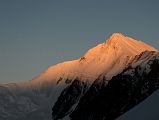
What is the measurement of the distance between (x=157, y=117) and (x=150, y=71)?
88953 mm

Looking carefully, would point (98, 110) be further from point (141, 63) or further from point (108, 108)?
point (141, 63)

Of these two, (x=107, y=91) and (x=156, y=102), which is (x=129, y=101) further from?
(x=156, y=102)

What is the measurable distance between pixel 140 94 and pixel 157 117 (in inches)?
3212

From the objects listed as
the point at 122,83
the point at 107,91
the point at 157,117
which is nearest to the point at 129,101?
the point at 122,83

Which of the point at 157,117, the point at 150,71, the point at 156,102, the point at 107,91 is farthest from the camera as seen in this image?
the point at 107,91

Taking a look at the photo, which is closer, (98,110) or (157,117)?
(157,117)

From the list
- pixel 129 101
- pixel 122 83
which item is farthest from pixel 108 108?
pixel 129 101

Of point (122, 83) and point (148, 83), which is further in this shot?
point (122, 83)

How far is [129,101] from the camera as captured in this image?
164750 millimetres

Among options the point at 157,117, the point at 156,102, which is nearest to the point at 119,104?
the point at 156,102

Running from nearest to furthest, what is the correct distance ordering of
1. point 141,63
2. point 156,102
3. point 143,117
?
point 143,117 → point 156,102 → point 141,63

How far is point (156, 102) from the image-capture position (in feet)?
328

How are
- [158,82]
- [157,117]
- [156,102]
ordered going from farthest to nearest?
[158,82] → [156,102] → [157,117]

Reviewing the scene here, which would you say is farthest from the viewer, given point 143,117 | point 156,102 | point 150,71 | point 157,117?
point 150,71
